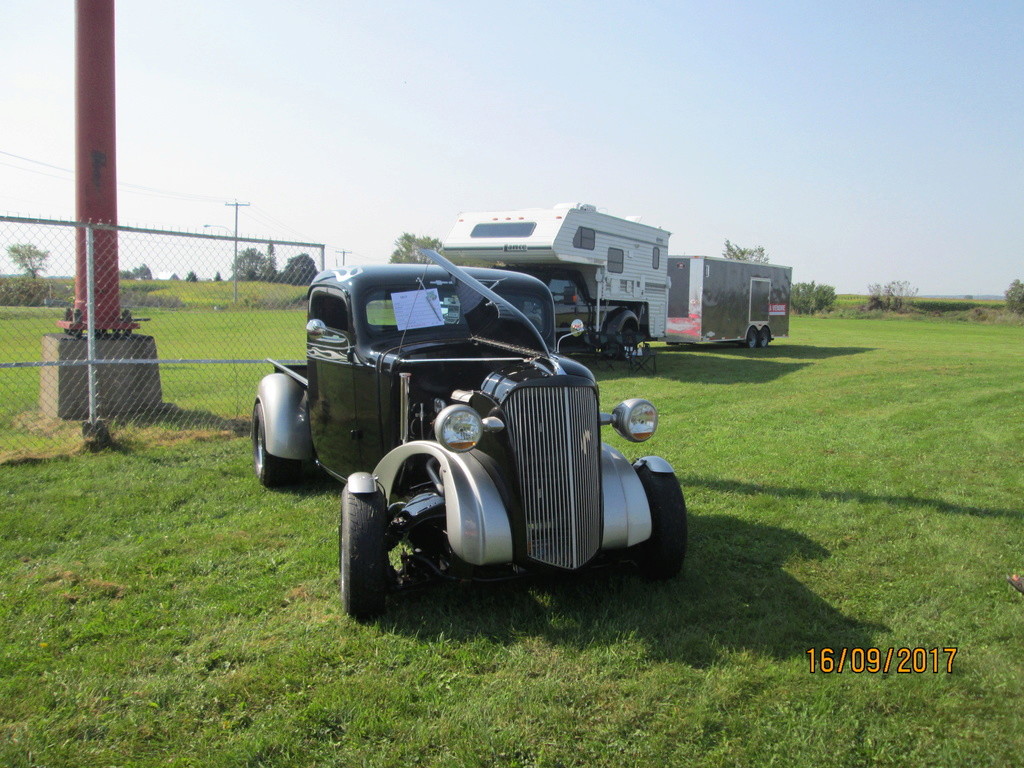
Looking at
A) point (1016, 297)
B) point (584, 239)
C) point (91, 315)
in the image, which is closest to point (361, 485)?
point (91, 315)

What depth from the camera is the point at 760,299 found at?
22422 millimetres

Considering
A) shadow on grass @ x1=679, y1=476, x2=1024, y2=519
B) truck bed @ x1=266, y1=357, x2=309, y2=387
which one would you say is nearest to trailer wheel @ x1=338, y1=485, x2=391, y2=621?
truck bed @ x1=266, y1=357, x2=309, y2=387

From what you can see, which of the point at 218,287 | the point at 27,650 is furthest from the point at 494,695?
the point at 218,287

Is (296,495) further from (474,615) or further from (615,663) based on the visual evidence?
(615,663)

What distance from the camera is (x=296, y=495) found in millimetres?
6113

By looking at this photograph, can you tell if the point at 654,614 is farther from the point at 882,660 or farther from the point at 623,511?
the point at 882,660

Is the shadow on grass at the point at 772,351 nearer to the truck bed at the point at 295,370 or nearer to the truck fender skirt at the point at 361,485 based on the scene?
the truck bed at the point at 295,370

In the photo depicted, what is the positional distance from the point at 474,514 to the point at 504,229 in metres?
12.2

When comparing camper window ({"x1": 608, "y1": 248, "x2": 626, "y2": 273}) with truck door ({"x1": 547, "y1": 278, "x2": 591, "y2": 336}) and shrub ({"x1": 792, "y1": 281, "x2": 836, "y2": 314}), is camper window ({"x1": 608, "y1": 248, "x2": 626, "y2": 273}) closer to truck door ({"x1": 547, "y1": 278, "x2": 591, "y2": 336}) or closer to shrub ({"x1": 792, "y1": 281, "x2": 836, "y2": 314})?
truck door ({"x1": 547, "y1": 278, "x2": 591, "y2": 336})

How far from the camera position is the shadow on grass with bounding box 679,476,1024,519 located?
225 inches

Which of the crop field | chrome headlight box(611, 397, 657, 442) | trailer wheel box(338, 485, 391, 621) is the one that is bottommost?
the crop field

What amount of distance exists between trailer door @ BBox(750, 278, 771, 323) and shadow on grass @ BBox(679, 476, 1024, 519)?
1650 centimetres

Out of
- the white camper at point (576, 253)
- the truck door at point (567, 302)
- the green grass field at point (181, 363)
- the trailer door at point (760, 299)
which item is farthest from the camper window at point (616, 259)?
the green grass field at point (181, 363)

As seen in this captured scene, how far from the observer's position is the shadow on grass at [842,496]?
18.8 feet
